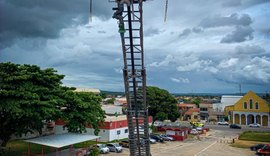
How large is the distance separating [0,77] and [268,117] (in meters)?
65.1

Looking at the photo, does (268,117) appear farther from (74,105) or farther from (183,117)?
(74,105)

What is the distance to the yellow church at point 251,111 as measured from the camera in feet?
248

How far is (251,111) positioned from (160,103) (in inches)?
1166

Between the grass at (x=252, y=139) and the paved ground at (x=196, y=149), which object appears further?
the grass at (x=252, y=139)

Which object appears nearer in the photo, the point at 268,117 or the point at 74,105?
the point at 74,105

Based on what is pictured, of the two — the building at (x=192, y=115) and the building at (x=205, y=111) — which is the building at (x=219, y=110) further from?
the building at (x=192, y=115)

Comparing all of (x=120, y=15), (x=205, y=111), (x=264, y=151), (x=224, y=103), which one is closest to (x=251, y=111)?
(x=205, y=111)

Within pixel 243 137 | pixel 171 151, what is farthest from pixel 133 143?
pixel 243 137

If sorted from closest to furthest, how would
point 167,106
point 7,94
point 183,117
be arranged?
point 7,94, point 167,106, point 183,117

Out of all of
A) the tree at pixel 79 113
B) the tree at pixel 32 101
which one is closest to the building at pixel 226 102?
the tree at pixel 79 113

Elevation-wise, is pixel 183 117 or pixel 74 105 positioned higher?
pixel 74 105

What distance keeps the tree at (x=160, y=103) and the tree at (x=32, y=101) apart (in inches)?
1048

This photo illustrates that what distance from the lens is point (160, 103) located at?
59094mm

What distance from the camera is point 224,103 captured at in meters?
95.9
